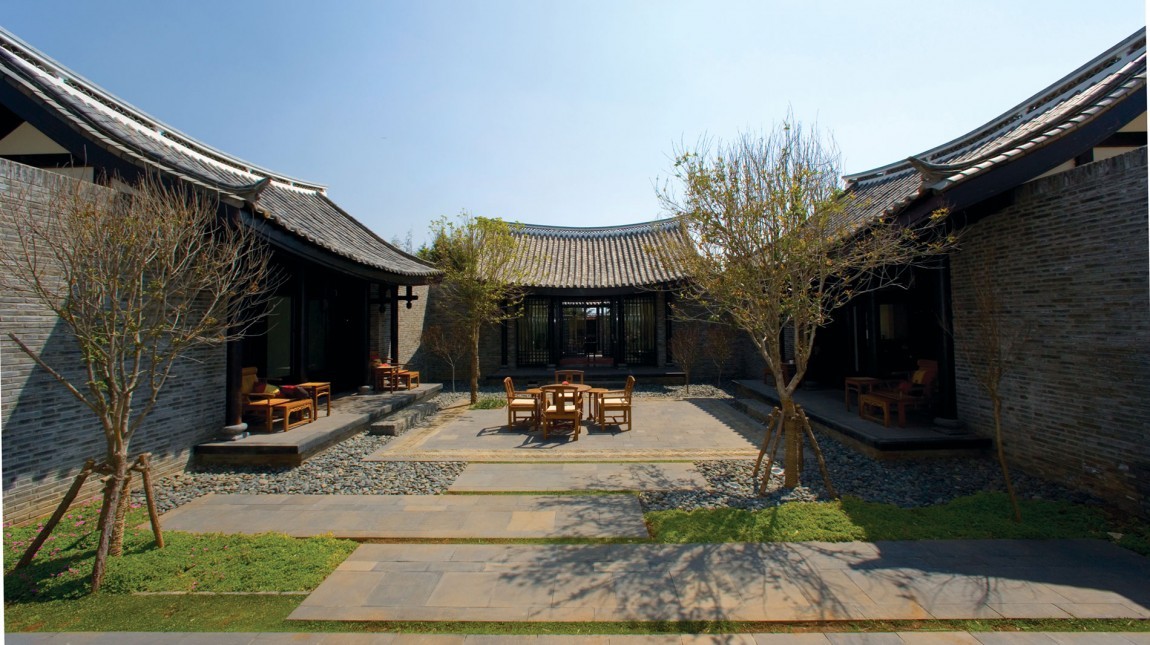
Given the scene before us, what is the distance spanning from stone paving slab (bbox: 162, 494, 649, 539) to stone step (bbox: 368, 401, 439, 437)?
287 centimetres

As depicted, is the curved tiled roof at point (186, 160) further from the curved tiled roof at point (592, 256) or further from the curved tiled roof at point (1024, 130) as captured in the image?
the curved tiled roof at point (1024, 130)

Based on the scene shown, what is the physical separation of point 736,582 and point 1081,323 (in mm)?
4601

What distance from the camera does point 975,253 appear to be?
6.20 metres

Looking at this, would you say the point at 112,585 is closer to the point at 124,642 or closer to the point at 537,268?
the point at 124,642

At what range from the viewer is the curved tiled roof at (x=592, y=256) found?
48.7 ft

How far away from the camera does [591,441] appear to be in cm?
754

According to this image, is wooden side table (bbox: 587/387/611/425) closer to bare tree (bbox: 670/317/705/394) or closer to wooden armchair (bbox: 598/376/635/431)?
wooden armchair (bbox: 598/376/635/431)

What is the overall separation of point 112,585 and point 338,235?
8.52m

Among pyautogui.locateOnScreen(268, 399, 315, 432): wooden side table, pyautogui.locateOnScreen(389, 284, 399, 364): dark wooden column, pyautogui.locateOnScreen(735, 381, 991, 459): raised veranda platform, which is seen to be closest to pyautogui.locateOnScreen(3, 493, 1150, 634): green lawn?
pyautogui.locateOnScreen(735, 381, 991, 459): raised veranda platform

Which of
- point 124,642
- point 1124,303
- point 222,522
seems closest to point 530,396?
point 222,522

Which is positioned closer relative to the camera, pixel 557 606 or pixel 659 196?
pixel 557 606

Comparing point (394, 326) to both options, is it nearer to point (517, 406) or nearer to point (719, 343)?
point (517, 406)


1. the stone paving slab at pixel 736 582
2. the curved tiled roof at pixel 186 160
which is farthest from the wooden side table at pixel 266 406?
the stone paving slab at pixel 736 582

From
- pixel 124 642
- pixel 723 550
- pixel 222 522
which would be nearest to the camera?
pixel 124 642
